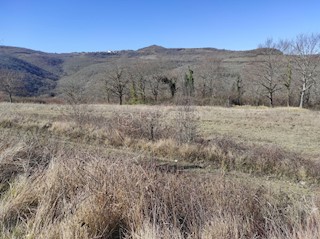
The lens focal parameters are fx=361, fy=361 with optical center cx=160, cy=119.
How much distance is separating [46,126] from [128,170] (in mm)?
14169

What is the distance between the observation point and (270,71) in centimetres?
6525

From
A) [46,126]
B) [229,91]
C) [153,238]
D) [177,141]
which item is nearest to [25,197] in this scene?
[153,238]

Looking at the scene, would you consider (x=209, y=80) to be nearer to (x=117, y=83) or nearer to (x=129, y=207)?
(x=117, y=83)

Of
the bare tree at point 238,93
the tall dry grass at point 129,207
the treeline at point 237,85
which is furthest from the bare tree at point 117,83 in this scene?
the tall dry grass at point 129,207

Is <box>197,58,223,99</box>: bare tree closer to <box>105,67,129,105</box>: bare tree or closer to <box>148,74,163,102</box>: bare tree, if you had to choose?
<box>148,74,163,102</box>: bare tree

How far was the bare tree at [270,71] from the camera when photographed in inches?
2549

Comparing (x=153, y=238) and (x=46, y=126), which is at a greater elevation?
(x=153, y=238)

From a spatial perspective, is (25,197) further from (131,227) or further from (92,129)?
(92,129)

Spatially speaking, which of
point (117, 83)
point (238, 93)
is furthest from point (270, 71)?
point (117, 83)

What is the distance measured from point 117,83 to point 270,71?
108 feet

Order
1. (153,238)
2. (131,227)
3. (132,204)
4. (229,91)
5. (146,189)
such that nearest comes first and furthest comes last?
(153,238) < (131,227) < (132,204) < (146,189) < (229,91)

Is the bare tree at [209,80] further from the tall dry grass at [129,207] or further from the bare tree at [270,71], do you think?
the tall dry grass at [129,207]

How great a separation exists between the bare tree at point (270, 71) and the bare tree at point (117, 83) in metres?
29.3

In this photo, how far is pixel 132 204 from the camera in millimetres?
3857
